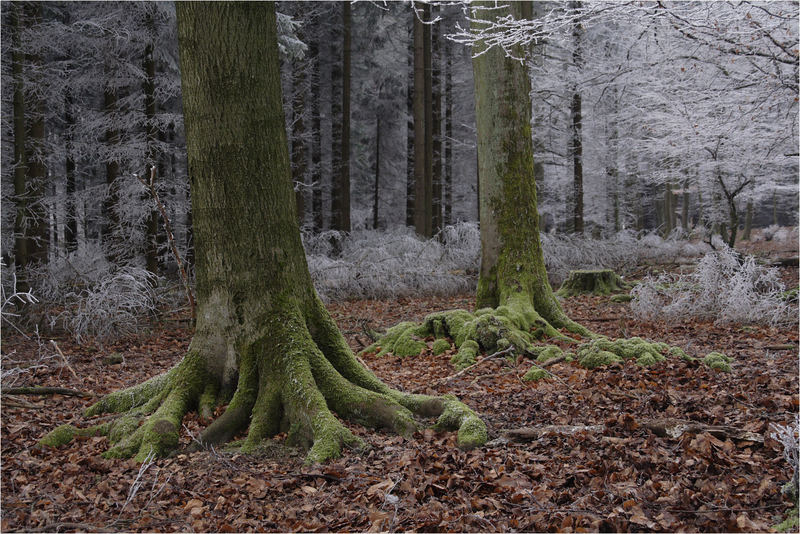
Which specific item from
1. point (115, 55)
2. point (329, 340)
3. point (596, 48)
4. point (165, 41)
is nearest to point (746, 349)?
point (329, 340)

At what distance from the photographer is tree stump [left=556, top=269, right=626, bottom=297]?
10.7m

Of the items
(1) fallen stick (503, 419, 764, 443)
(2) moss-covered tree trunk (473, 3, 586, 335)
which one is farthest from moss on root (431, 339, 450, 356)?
(1) fallen stick (503, 419, 764, 443)

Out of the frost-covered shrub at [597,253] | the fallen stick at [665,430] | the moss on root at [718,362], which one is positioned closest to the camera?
the fallen stick at [665,430]

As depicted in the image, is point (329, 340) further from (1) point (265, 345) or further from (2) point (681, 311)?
(2) point (681, 311)

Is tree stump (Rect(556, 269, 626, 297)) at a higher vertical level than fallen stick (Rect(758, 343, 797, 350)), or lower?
higher

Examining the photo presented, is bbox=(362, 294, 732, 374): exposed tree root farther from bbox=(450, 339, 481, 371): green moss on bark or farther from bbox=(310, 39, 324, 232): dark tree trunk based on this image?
bbox=(310, 39, 324, 232): dark tree trunk

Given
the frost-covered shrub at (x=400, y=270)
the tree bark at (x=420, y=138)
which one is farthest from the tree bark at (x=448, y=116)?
the frost-covered shrub at (x=400, y=270)

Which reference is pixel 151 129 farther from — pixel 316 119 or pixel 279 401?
pixel 316 119

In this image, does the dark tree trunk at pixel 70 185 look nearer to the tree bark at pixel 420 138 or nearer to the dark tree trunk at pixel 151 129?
the dark tree trunk at pixel 151 129

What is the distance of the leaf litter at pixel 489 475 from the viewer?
2602mm

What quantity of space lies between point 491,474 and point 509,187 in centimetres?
467

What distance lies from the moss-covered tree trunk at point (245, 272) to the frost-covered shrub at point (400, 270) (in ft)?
22.6

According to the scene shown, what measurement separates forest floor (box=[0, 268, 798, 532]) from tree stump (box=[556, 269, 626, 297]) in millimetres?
5948

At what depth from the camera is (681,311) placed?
7.91m
